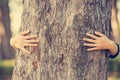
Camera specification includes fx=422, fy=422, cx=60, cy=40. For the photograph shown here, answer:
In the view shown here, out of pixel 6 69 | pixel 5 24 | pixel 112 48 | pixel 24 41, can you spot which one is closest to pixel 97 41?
pixel 112 48

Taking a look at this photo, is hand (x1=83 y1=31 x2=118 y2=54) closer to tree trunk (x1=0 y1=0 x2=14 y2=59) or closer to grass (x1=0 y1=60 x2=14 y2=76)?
grass (x1=0 y1=60 x2=14 y2=76)

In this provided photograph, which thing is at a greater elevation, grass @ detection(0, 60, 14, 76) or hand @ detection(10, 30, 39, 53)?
hand @ detection(10, 30, 39, 53)

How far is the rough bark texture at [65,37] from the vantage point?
3520 mm

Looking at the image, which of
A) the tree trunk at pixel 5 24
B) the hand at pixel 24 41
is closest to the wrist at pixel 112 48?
the hand at pixel 24 41

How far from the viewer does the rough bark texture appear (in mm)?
3520

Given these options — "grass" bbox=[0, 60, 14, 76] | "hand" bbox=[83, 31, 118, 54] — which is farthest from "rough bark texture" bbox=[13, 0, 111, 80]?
"grass" bbox=[0, 60, 14, 76]

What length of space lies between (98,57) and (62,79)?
364 mm

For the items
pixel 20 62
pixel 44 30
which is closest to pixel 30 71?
pixel 20 62

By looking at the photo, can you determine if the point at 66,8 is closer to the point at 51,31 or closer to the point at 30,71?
the point at 51,31

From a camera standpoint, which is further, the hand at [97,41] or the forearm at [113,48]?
the forearm at [113,48]

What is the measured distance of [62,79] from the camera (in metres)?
3.57

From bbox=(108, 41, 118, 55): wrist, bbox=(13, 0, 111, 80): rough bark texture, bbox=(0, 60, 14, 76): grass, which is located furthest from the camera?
bbox=(0, 60, 14, 76): grass

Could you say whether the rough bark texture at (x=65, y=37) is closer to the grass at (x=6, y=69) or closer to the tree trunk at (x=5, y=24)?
the grass at (x=6, y=69)

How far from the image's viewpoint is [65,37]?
3.52m
